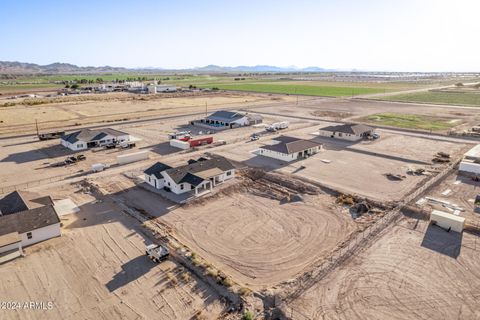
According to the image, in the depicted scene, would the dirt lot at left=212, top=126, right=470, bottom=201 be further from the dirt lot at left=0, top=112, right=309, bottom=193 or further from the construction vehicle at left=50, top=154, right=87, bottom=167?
the construction vehicle at left=50, top=154, right=87, bottom=167

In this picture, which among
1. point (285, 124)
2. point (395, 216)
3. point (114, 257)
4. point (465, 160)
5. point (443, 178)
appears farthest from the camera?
point (285, 124)

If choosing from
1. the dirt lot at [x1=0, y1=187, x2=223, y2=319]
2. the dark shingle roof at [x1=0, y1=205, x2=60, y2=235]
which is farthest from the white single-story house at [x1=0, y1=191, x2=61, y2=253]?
the dirt lot at [x1=0, y1=187, x2=223, y2=319]

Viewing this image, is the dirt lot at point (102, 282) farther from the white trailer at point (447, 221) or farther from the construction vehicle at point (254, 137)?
the construction vehicle at point (254, 137)

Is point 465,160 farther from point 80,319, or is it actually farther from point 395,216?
point 80,319

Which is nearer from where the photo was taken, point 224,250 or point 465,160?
point 224,250

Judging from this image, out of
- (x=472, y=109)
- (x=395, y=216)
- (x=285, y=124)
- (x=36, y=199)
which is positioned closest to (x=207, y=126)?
(x=285, y=124)

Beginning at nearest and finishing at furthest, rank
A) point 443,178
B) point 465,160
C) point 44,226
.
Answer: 1. point 44,226
2. point 443,178
3. point 465,160
